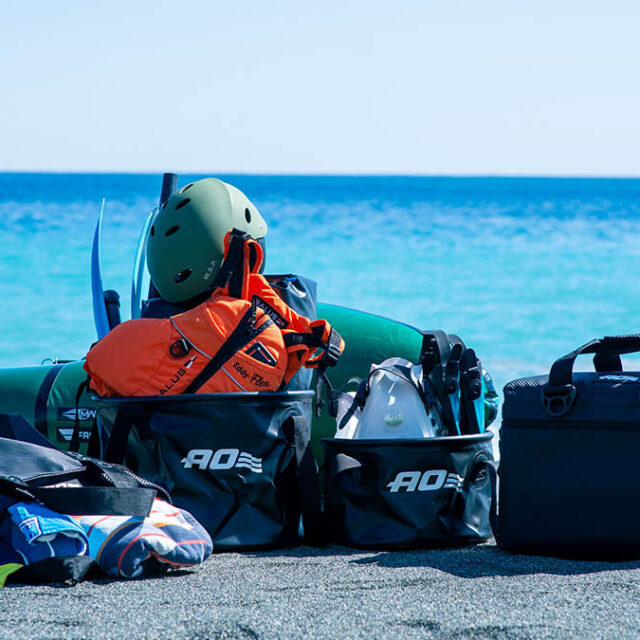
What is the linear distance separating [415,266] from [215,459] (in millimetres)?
17081

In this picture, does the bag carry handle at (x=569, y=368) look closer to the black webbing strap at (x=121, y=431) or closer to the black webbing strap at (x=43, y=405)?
the black webbing strap at (x=121, y=431)

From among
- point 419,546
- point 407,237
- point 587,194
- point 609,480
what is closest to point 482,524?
point 419,546

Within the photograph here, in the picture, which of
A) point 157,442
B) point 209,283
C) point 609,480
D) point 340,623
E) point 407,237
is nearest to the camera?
point 340,623

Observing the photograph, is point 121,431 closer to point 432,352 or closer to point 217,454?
point 217,454

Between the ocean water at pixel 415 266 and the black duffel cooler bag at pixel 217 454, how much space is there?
493cm

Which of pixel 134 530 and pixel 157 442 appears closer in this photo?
pixel 134 530

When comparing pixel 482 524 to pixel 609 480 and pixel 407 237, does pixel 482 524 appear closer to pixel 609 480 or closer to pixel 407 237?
pixel 609 480

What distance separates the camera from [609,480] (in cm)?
254

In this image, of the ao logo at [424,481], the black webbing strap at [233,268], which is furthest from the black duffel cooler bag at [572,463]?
the black webbing strap at [233,268]

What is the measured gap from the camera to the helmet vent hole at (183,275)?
3.16m

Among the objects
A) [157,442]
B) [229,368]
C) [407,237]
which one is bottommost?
[407,237]

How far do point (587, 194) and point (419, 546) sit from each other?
48588 millimetres

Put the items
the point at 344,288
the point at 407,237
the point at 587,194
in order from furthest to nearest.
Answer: the point at 587,194 → the point at 407,237 → the point at 344,288

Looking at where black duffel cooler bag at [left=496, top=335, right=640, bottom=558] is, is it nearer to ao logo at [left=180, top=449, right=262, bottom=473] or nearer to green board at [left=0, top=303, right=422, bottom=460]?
ao logo at [left=180, top=449, right=262, bottom=473]
